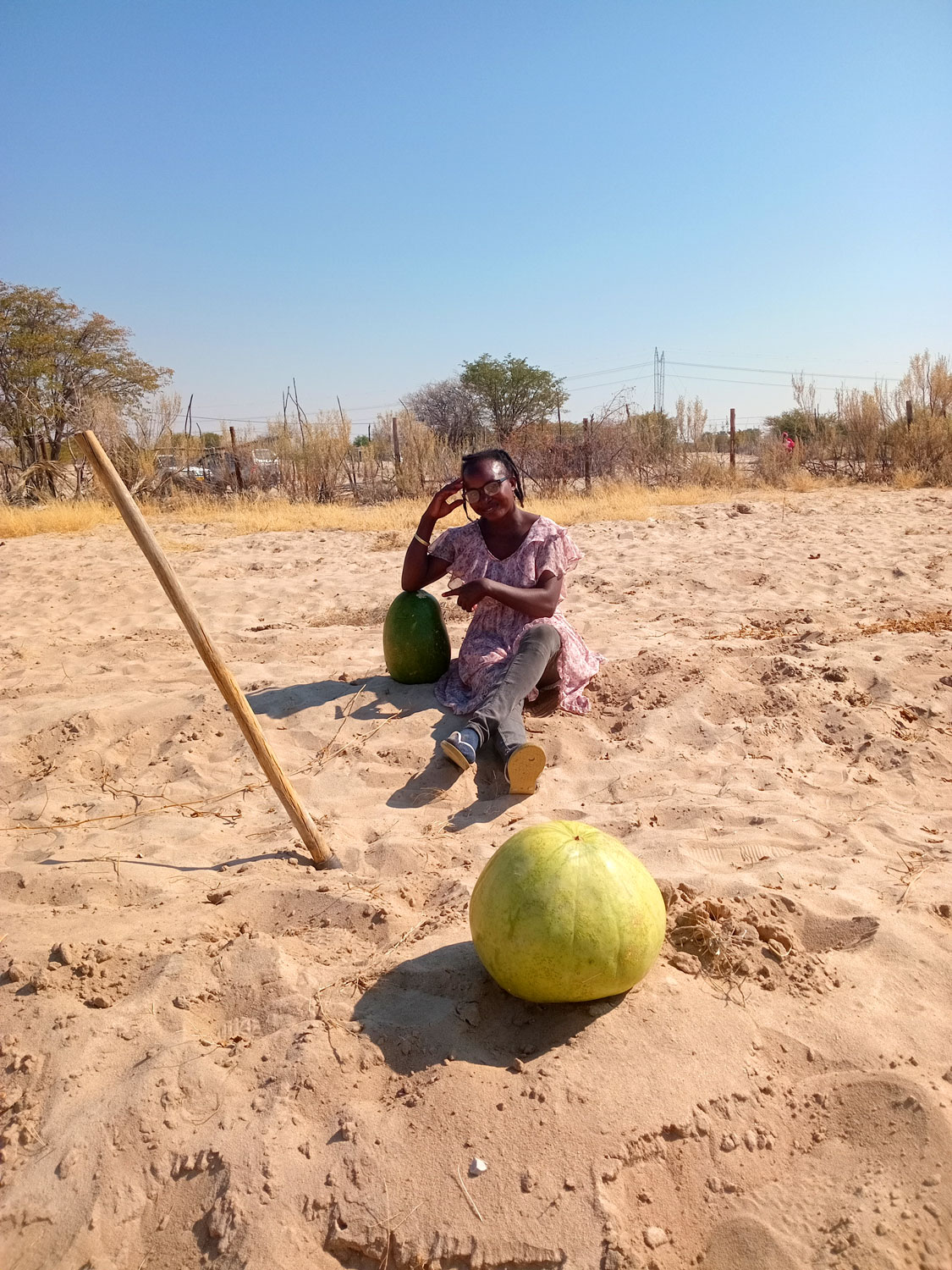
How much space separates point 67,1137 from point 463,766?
80.9 inches

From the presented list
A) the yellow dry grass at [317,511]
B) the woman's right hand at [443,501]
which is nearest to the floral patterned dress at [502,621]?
the woman's right hand at [443,501]

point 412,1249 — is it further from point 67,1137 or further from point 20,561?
point 20,561

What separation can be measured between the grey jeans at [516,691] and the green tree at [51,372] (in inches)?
616

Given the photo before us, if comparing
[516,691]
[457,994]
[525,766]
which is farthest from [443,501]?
[457,994]

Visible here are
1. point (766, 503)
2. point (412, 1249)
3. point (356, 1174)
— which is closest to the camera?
point (412, 1249)

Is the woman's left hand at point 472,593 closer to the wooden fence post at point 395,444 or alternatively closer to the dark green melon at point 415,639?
the dark green melon at point 415,639

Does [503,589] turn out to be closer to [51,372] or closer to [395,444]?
[395,444]

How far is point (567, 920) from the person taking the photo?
210 centimetres

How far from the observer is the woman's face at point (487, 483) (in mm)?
4242

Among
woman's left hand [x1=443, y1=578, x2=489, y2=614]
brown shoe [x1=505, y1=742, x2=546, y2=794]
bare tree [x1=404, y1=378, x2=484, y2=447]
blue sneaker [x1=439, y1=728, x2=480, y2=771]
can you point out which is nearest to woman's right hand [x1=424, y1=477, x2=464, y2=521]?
woman's left hand [x1=443, y1=578, x2=489, y2=614]

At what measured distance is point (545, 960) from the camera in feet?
6.87

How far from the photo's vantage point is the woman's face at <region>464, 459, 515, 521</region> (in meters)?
4.24

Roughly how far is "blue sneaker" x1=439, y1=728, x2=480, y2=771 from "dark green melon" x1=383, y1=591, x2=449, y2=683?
1166 mm

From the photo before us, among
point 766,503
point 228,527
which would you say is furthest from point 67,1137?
point 766,503
